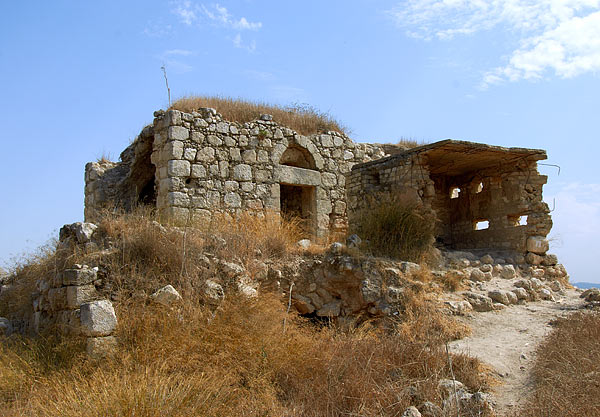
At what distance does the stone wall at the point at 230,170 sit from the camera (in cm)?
1020

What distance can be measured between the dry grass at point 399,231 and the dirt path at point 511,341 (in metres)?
1.70

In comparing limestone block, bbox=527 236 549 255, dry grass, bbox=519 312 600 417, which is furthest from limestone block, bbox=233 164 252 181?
dry grass, bbox=519 312 600 417

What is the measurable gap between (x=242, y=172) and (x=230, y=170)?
0.27m

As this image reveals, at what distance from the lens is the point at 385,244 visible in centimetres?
884

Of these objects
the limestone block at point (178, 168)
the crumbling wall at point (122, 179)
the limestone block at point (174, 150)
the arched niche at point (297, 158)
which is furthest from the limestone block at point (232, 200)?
the crumbling wall at point (122, 179)

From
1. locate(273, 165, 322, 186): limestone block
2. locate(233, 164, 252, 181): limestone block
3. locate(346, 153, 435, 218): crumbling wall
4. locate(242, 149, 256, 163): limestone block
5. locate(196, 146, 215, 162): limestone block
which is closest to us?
locate(346, 153, 435, 218): crumbling wall

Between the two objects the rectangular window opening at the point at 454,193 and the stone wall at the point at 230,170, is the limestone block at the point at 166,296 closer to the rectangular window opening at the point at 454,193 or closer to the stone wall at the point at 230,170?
Answer: the stone wall at the point at 230,170

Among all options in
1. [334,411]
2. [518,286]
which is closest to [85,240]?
[334,411]

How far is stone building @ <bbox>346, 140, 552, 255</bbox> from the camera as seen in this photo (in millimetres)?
9688

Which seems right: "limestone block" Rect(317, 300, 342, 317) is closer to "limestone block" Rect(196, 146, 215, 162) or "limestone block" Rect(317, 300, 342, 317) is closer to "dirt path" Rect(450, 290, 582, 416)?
"dirt path" Rect(450, 290, 582, 416)

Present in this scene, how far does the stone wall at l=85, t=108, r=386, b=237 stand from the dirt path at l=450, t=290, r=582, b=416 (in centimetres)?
517

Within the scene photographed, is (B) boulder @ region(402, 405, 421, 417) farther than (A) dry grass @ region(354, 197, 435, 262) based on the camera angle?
No

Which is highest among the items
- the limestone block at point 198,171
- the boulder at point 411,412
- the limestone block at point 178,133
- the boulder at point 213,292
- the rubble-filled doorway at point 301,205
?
the limestone block at point 178,133

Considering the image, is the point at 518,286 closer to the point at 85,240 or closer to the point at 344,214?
the point at 344,214
